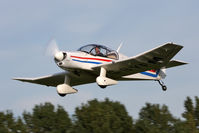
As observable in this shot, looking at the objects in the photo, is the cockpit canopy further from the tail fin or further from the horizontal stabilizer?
the tail fin

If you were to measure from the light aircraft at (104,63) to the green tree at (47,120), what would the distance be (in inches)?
1270

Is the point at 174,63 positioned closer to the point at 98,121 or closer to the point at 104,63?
the point at 104,63

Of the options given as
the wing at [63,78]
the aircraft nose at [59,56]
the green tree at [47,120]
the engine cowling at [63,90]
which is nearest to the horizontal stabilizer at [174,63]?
the wing at [63,78]

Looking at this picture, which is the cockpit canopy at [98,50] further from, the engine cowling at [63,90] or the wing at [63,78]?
the engine cowling at [63,90]

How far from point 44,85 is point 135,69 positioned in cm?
581

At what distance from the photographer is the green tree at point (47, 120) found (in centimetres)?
5209

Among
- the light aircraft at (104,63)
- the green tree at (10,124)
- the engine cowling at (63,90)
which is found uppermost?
the green tree at (10,124)

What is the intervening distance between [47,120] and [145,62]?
130ft

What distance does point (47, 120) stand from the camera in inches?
2158

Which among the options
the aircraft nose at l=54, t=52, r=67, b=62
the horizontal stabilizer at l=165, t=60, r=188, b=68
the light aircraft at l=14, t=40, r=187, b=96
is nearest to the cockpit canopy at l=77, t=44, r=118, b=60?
the light aircraft at l=14, t=40, r=187, b=96

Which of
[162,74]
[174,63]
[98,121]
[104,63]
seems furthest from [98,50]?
[98,121]

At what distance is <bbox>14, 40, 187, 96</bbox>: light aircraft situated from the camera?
16.5m

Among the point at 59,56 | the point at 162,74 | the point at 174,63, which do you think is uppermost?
the point at 162,74

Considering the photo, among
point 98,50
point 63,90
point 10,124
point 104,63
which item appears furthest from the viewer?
point 10,124
